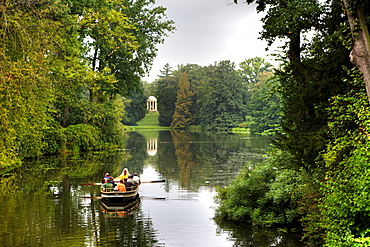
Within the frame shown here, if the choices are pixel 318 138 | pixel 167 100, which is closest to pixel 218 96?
pixel 167 100

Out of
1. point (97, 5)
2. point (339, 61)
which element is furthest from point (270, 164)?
point (97, 5)

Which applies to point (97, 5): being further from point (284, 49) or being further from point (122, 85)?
point (284, 49)

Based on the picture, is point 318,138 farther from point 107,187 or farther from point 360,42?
point 107,187

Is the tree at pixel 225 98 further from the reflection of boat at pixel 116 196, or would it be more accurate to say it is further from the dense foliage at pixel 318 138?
the dense foliage at pixel 318 138

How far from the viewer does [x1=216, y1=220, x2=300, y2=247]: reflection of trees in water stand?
10.9m

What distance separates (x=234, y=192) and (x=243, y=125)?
2932 inches

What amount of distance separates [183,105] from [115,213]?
291 ft

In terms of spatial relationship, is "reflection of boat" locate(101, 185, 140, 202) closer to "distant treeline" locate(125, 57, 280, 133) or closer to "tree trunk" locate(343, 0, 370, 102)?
"tree trunk" locate(343, 0, 370, 102)

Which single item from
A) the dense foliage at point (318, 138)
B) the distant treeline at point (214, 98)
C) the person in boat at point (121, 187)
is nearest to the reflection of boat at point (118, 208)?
the person in boat at point (121, 187)

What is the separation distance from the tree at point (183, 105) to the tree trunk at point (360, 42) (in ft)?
310

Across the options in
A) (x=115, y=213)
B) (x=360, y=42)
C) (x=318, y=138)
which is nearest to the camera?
(x=360, y=42)

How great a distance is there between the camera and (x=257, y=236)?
37.6 feet

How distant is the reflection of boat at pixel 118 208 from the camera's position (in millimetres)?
14613

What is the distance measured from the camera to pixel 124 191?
15711 millimetres
